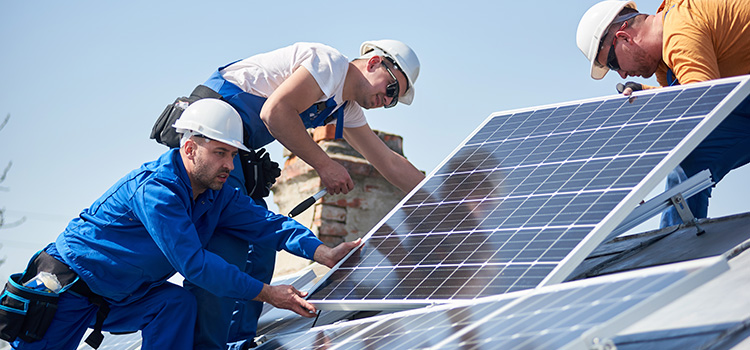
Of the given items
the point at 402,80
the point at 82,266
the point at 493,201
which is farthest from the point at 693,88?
the point at 82,266

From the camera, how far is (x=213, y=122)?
503 cm

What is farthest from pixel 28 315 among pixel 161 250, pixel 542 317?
pixel 542 317

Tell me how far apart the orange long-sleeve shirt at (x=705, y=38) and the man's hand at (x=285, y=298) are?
2755 millimetres

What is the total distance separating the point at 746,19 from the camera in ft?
16.6

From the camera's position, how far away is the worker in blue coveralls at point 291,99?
17.6 ft

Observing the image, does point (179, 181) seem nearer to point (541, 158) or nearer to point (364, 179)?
point (541, 158)

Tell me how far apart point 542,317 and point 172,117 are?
3.50 meters

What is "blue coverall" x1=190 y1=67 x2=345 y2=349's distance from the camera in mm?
5113

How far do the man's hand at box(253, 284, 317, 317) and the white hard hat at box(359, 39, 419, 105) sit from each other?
211 cm

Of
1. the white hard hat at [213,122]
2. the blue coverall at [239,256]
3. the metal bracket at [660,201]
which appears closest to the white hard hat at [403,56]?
the blue coverall at [239,256]

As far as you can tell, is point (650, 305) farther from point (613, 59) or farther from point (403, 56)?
point (403, 56)

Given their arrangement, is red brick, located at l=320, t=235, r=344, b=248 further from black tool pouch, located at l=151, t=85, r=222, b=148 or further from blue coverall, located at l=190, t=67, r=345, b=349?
black tool pouch, located at l=151, t=85, r=222, b=148

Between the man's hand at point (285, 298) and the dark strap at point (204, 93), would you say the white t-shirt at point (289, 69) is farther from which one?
the man's hand at point (285, 298)

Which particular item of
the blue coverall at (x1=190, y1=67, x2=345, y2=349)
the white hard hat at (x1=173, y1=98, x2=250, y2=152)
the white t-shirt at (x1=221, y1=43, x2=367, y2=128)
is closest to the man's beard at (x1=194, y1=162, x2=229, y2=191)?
the white hard hat at (x1=173, y1=98, x2=250, y2=152)
